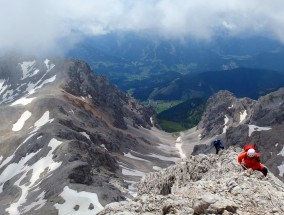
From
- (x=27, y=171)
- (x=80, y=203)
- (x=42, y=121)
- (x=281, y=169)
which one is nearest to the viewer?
(x=80, y=203)

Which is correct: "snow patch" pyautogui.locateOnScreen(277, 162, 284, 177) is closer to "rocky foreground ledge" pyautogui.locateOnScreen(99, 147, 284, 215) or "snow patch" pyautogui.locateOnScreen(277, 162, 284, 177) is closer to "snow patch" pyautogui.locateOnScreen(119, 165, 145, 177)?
"snow patch" pyautogui.locateOnScreen(119, 165, 145, 177)

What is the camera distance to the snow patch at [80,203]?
90.9 meters

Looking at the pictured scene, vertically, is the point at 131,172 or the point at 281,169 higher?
the point at 131,172

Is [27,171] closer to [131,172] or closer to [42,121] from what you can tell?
[131,172]

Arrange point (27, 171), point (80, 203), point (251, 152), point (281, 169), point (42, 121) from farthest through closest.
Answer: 1. point (42, 121)
2. point (27, 171)
3. point (281, 169)
4. point (80, 203)
5. point (251, 152)

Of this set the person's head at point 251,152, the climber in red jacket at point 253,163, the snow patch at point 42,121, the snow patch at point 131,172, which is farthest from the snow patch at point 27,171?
the person's head at point 251,152

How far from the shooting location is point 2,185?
144 m

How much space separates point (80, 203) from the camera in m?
93.7

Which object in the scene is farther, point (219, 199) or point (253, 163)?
point (253, 163)

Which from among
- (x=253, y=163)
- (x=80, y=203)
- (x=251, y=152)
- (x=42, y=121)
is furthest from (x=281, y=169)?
(x=42, y=121)

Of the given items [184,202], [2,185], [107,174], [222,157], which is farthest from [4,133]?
[184,202]

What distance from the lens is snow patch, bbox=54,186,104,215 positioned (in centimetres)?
9089

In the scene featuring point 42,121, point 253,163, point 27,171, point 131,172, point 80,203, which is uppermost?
point 42,121

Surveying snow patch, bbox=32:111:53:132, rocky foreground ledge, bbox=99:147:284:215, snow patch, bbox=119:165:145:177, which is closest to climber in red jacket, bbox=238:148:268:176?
rocky foreground ledge, bbox=99:147:284:215
